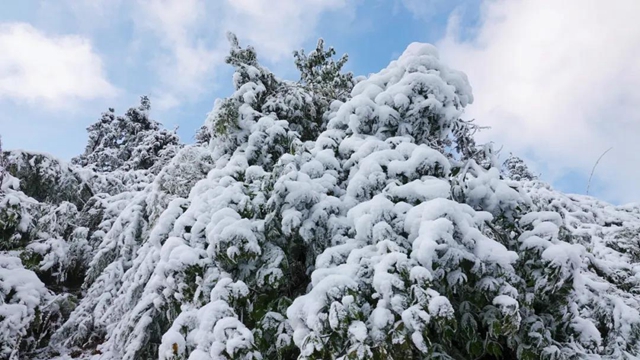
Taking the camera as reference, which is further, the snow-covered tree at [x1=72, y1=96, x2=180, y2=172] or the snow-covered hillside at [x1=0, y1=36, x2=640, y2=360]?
the snow-covered tree at [x1=72, y1=96, x2=180, y2=172]

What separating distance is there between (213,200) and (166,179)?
133 cm

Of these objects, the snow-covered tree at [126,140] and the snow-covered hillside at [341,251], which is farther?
the snow-covered tree at [126,140]

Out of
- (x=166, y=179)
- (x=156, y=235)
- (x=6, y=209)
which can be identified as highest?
(x=166, y=179)

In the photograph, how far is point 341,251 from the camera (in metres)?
2.55

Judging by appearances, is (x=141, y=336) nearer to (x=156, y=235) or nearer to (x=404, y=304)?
(x=156, y=235)

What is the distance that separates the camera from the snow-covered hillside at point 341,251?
7.33 feet

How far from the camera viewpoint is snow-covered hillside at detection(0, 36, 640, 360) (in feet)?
7.33

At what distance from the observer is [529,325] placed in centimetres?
250

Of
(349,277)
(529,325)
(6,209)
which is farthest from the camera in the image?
(6,209)

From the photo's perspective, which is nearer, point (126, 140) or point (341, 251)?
point (341, 251)

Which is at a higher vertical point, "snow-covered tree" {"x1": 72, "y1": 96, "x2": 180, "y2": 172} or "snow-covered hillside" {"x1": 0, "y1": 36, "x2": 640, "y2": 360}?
"snow-covered tree" {"x1": 72, "y1": 96, "x2": 180, "y2": 172}

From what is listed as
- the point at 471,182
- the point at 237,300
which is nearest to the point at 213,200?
the point at 237,300

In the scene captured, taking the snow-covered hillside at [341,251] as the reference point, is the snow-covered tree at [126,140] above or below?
above

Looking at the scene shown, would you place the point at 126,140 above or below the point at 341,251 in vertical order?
above
